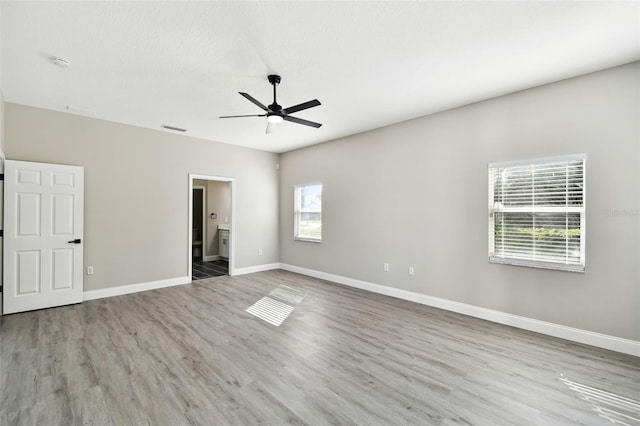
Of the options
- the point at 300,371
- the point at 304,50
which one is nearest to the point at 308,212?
the point at 304,50

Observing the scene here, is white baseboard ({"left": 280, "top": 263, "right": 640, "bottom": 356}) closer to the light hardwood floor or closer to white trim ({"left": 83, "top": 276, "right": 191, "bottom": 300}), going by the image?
the light hardwood floor

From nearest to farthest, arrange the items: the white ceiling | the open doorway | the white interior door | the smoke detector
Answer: the white ceiling < the smoke detector < the white interior door < the open doorway

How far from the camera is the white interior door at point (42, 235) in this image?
152 inches

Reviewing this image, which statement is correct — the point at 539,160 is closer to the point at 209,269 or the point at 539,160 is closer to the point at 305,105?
the point at 305,105

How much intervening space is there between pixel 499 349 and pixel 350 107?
11.3ft

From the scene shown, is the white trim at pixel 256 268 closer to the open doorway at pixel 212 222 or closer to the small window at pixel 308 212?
the small window at pixel 308 212

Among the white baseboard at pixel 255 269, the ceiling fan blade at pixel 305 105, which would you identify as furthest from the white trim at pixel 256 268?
the ceiling fan blade at pixel 305 105

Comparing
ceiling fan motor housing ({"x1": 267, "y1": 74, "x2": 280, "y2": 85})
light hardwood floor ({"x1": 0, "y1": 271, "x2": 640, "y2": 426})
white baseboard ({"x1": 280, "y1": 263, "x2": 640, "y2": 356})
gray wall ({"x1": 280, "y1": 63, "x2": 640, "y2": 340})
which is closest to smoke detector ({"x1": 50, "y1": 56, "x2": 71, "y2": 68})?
ceiling fan motor housing ({"x1": 267, "y1": 74, "x2": 280, "y2": 85})

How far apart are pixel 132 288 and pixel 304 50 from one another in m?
4.76

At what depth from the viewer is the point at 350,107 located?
161 inches

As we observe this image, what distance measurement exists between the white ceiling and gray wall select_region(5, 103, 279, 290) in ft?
1.70

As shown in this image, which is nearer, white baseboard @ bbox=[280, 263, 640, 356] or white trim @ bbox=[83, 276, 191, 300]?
white baseboard @ bbox=[280, 263, 640, 356]

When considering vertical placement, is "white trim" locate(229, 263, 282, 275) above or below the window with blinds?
below

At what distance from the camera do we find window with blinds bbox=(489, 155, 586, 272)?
3.15 m
